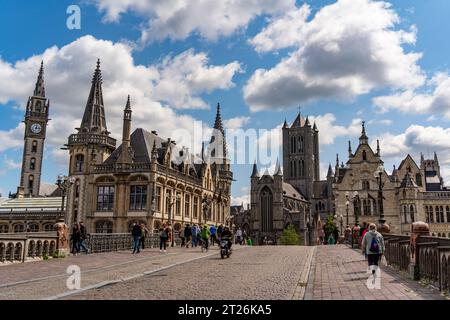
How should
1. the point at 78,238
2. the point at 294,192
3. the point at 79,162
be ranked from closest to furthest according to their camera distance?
the point at 78,238 < the point at 79,162 < the point at 294,192

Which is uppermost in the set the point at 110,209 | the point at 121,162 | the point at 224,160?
the point at 224,160

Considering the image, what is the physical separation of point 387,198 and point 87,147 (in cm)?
4379

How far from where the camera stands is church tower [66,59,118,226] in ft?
146

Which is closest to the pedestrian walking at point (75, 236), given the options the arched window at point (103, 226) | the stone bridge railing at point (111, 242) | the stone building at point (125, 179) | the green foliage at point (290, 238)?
the stone bridge railing at point (111, 242)

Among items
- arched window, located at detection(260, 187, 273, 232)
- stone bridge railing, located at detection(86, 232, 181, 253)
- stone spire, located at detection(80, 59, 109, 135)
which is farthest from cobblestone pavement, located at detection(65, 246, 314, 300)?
arched window, located at detection(260, 187, 273, 232)

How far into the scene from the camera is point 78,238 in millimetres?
22031

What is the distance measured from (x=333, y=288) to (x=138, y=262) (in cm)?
1063

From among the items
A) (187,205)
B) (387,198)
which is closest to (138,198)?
(187,205)

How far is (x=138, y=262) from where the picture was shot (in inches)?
733

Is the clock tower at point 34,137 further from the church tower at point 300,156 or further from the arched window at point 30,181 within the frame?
the church tower at point 300,156

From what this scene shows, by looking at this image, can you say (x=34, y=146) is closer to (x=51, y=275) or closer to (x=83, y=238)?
(x=83, y=238)

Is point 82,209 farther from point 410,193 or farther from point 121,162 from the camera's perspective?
point 410,193

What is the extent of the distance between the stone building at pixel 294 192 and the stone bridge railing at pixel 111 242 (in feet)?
213
